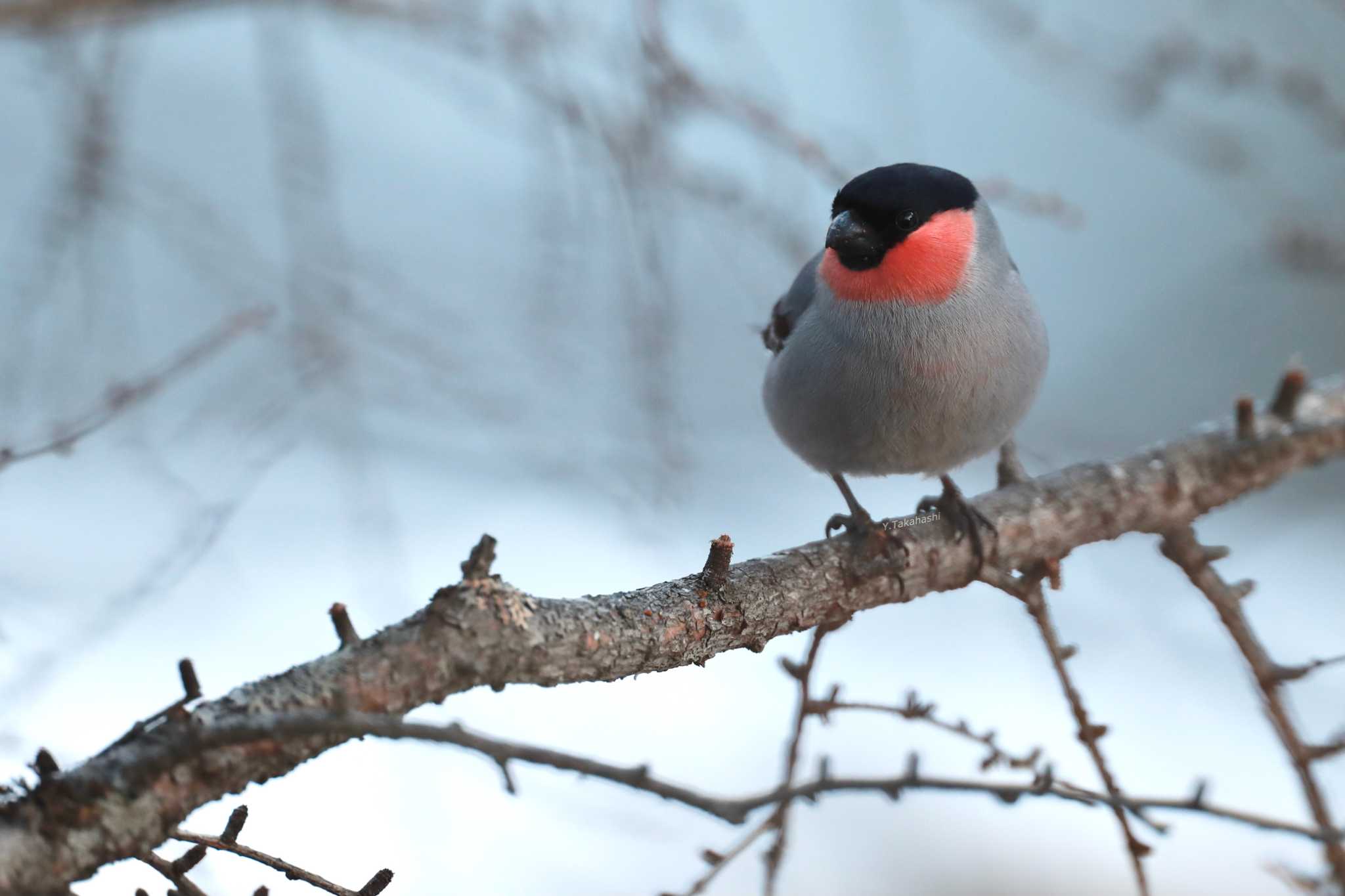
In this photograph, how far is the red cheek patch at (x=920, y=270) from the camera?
1891 millimetres

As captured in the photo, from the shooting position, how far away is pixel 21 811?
91 centimetres

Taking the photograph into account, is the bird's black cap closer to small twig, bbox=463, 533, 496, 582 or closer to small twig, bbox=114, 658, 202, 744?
small twig, bbox=463, 533, 496, 582

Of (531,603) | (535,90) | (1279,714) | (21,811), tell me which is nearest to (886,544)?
(1279,714)

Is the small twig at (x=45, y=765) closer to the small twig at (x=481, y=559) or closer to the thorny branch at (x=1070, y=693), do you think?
the small twig at (x=481, y=559)

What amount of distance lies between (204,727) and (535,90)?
1.10 metres

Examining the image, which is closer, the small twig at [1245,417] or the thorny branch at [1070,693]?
the thorny branch at [1070,693]

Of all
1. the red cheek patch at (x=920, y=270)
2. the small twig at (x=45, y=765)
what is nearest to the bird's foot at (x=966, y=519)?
the red cheek patch at (x=920, y=270)

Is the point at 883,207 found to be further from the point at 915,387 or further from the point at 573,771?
the point at 573,771

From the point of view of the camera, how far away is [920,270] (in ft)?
6.22

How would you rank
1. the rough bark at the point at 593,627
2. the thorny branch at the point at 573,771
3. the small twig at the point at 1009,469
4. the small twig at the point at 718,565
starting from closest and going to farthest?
the thorny branch at the point at 573,771, the rough bark at the point at 593,627, the small twig at the point at 718,565, the small twig at the point at 1009,469

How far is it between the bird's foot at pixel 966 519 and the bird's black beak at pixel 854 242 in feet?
1.23

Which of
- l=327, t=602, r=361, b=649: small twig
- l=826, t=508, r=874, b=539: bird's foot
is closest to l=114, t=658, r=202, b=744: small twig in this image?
l=327, t=602, r=361, b=649: small twig

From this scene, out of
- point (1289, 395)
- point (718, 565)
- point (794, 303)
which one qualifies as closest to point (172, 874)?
point (718, 565)

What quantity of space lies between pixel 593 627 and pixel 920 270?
93 cm
